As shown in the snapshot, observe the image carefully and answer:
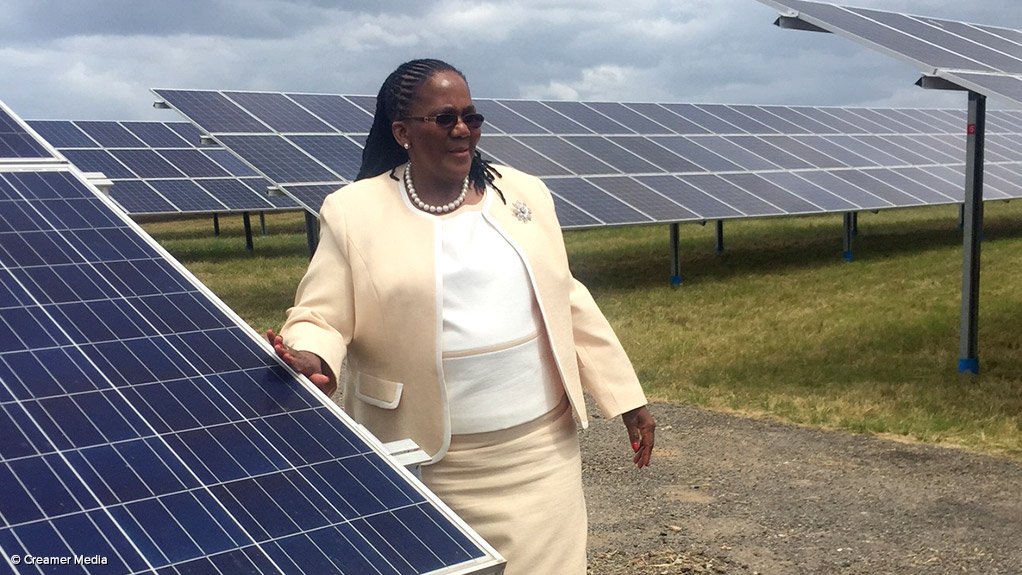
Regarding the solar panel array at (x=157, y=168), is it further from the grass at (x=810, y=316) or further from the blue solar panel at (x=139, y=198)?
the grass at (x=810, y=316)

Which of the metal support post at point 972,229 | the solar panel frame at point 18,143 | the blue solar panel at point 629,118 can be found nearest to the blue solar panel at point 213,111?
the blue solar panel at point 629,118

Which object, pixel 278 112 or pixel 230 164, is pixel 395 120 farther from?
pixel 230 164

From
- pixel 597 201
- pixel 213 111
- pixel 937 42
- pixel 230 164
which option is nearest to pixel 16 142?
pixel 937 42

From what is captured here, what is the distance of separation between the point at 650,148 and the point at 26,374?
623 inches

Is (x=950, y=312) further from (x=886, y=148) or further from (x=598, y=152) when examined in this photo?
(x=886, y=148)

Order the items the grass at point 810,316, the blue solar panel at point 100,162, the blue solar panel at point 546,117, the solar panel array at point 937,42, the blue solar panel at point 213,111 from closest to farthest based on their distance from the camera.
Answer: the grass at point 810,316
the solar panel array at point 937,42
the blue solar panel at point 213,111
the blue solar panel at point 546,117
the blue solar panel at point 100,162

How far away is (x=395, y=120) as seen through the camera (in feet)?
9.82

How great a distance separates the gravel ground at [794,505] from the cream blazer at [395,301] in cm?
272

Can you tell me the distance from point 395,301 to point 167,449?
0.81 metres

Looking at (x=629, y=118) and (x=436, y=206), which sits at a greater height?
(x=436, y=206)

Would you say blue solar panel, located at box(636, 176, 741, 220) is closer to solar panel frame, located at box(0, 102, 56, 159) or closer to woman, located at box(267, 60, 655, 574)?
solar panel frame, located at box(0, 102, 56, 159)

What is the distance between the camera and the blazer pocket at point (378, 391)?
115 inches

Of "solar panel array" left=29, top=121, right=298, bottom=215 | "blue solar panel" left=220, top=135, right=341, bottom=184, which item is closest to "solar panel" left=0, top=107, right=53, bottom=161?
"blue solar panel" left=220, top=135, right=341, bottom=184

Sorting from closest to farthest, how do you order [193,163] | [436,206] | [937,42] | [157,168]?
[436,206] < [937,42] < [157,168] < [193,163]
